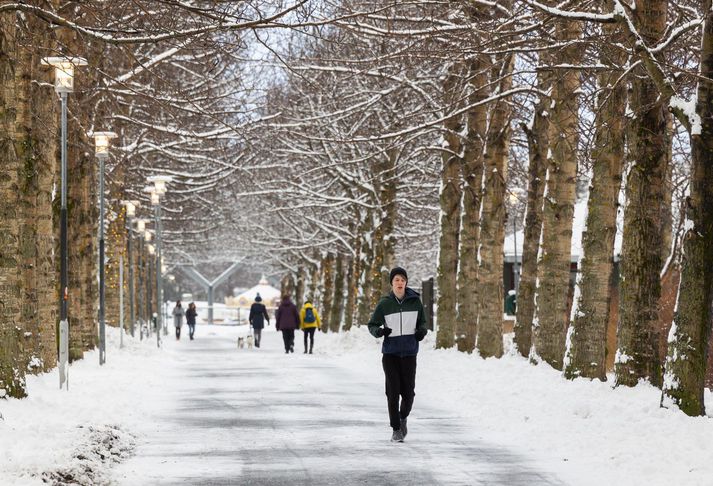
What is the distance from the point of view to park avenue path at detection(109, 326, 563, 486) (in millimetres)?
10352

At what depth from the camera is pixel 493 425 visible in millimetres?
14664

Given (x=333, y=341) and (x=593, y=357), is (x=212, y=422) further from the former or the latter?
(x=333, y=341)

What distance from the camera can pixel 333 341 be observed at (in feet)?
140

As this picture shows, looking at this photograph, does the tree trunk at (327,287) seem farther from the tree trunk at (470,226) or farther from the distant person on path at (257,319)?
the tree trunk at (470,226)

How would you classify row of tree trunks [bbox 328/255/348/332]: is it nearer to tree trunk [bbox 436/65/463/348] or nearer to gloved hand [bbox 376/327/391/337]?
tree trunk [bbox 436/65/463/348]

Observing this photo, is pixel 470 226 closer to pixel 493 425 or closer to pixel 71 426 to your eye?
pixel 493 425

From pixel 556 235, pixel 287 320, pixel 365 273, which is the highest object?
pixel 556 235

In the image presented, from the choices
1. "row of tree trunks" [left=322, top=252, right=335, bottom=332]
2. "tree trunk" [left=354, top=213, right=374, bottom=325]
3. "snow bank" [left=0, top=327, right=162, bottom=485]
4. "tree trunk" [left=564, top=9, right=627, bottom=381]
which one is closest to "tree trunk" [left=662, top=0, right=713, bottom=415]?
"tree trunk" [left=564, top=9, right=627, bottom=381]

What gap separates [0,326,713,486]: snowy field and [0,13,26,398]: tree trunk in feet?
1.56

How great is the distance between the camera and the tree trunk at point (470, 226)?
27.9 metres

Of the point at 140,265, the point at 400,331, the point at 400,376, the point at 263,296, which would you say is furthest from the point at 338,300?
the point at 263,296

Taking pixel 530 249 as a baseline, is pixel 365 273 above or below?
below

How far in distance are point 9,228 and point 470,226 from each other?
15374 millimetres

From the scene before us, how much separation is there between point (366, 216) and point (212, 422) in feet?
96.7
